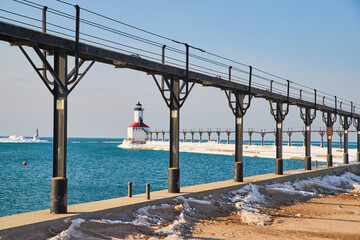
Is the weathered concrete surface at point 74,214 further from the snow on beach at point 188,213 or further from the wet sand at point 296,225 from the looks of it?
the wet sand at point 296,225

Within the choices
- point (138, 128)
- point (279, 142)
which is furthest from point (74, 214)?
point (138, 128)

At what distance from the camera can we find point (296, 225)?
1337 centimetres

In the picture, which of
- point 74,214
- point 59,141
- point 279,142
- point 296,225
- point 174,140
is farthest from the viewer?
point 279,142

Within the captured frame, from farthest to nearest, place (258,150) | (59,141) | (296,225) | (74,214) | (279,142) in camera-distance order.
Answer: (258,150) → (279,142) → (296,225) → (59,141) → (74,214)

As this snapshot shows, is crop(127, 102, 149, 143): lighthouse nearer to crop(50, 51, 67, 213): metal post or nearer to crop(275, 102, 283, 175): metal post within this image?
crop(275, 102, 283, 175): metal post

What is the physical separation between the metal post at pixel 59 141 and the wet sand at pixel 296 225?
4.32m

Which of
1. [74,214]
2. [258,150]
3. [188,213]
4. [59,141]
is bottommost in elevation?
[258,150]

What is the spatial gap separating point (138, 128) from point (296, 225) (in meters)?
117

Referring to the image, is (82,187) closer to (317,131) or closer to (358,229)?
(358,229)

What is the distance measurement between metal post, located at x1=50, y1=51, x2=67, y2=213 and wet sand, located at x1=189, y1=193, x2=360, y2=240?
432 cm

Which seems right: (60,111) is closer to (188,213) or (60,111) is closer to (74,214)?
(74,214)

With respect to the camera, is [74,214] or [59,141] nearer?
[74,214]

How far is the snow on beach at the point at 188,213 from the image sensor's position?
10.8m

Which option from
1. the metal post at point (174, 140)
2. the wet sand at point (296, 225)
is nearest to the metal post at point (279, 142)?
the wet sand at point (296, 225)
